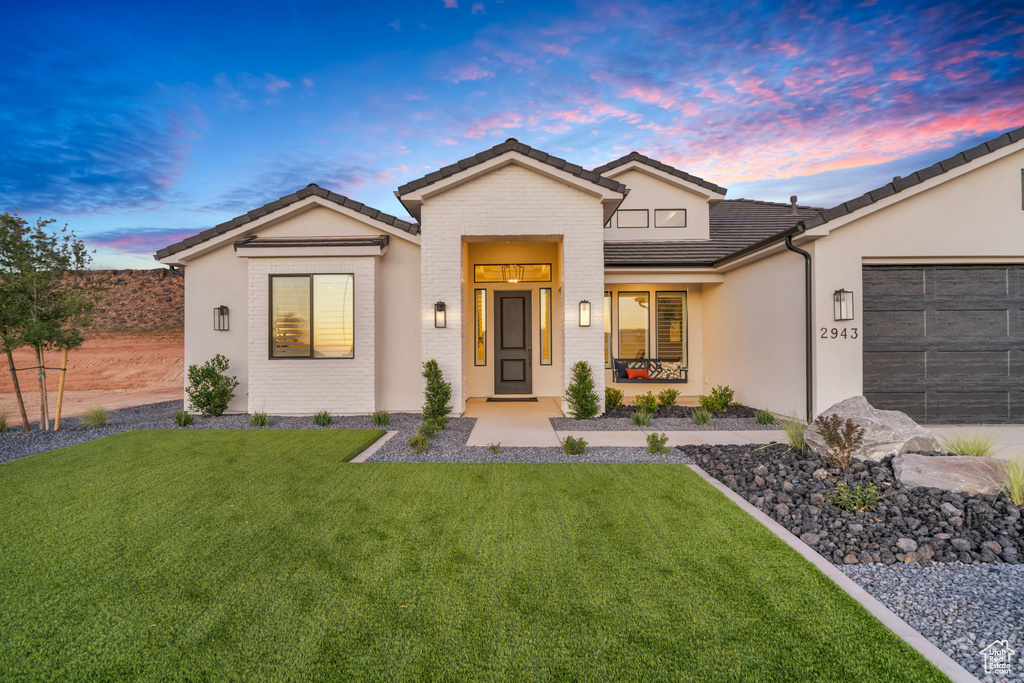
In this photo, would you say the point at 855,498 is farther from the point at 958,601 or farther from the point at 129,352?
the point at 129,352

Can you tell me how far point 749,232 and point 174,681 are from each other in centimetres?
1315

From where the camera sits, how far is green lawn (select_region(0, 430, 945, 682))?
1.89 metres

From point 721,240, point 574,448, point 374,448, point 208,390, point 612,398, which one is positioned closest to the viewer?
point 574,448

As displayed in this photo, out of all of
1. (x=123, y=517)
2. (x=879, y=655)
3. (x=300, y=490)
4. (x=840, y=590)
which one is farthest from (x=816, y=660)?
(x=123, y=517)

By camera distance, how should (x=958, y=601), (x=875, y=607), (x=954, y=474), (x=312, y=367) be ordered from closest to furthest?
1. (x=875, y=607)
2. (x=958, y=601)
3. (x=954, y=474)
4. (x=312, y=367)

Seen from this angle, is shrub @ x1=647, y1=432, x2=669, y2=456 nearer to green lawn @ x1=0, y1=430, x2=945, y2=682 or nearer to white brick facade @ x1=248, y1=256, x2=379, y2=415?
green lawn @ x1=0, y1=430, x2=945, y2=682

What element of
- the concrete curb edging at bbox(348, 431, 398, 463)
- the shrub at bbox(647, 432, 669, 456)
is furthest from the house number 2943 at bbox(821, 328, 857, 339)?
the concrete curb edging at bbox(348, 431, 398, 463)

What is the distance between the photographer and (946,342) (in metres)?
6.64

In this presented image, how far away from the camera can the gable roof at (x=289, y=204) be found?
827 centimetres

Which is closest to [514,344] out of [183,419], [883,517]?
[183,419]

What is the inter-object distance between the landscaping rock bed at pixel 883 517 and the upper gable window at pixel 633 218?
8.03 m

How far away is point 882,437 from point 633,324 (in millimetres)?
6051

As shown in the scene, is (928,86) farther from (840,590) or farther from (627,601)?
(627,601)

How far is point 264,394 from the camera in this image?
27.0 ft
